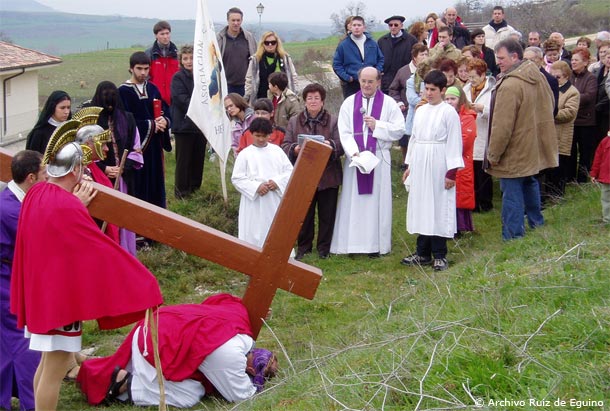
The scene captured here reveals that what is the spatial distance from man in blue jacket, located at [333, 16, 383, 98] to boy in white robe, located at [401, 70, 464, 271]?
364 cm

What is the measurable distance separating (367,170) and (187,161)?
114 inches

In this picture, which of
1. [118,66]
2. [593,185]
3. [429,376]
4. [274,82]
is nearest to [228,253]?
[429,376]

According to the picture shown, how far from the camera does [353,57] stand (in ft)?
43.4

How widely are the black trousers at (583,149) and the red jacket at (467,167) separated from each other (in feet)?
6.66

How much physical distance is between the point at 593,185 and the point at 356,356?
7.02 m

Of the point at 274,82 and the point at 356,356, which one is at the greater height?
the point at 274,82

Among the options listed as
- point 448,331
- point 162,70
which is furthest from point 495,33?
point 448,331

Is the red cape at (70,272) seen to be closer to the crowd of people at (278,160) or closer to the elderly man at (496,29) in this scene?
the crowd of people at (278,160)

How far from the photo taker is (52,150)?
5.41 meters

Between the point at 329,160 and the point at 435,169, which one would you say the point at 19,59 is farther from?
the point at 435,169

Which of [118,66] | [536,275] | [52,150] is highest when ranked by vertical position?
[52,150]

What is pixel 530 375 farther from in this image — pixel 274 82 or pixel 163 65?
pixel 163 65

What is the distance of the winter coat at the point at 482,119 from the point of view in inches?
458

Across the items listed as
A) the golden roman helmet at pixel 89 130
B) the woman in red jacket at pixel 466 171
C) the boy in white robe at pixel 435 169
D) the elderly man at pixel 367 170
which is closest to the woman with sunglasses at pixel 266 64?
the elderly man at pixel 367 170
